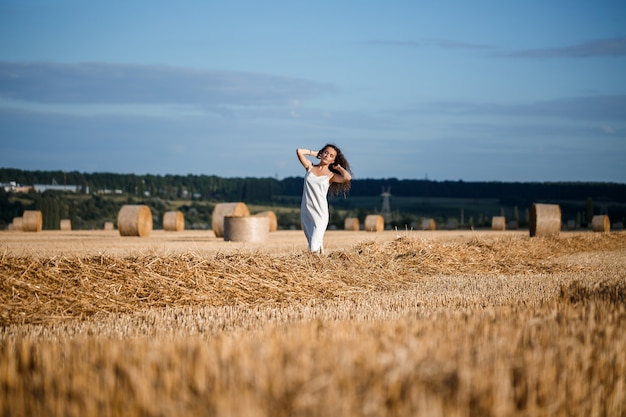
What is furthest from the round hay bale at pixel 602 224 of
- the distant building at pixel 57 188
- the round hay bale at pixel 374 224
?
the distant building at pixel 57 188

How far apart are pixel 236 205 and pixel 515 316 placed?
2533 centimetres

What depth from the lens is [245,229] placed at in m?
25.5

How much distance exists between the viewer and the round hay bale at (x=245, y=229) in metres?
25.4

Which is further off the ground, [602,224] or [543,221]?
[543,221]

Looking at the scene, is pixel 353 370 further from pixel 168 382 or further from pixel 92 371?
pixel 92 371

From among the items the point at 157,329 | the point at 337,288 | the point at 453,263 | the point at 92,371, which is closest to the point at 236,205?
the point at 453,263

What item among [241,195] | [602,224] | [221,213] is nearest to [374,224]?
[602,224]

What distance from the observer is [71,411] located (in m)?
3.22

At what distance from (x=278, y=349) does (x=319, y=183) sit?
9.27m

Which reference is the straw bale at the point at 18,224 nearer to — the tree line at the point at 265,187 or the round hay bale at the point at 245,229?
the round hay bale at the point at 245,229

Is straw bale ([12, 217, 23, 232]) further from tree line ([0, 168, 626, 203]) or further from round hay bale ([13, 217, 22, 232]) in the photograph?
tree line ([0, 168, 626, 203])

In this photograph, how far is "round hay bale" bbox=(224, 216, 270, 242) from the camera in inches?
1001

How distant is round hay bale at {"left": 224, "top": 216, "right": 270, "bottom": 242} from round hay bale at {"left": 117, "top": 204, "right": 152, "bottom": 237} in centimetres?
658

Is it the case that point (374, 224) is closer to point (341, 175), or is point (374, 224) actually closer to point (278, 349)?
point (341, 175)
